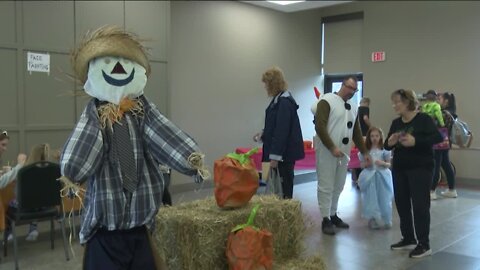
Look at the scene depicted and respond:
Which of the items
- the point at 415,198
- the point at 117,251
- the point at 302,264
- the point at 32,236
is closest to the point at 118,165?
the point at 117,251

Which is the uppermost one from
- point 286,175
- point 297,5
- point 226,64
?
point 297,5

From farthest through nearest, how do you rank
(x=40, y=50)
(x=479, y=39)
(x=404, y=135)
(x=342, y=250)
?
1. (x=479, y=39)
2. (x=40, y=50)
3. (x=342, y=250)
4. (x=404, y=135)

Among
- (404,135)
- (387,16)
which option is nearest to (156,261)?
(404,135)

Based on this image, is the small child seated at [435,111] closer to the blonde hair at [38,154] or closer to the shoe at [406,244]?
the shoe at [406,244]

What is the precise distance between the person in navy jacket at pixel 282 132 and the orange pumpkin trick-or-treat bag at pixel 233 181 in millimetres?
1547

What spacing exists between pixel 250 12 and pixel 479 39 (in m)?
3.75

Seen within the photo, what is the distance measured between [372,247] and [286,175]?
982 millimetres

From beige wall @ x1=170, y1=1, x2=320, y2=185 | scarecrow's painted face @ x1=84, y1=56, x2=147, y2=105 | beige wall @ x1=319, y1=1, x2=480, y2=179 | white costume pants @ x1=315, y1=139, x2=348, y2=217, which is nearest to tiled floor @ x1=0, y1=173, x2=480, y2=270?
white costume pants @ x1=315, y1=139, x2=348, y2=217

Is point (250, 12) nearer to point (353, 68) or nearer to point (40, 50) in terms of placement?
point (353, 68)

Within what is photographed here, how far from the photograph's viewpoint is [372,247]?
12.9ft

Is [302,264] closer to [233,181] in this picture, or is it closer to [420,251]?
[233,181]

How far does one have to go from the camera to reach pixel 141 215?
1.81m

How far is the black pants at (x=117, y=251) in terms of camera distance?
5.83ft

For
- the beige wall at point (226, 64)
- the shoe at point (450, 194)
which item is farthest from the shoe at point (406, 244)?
the beige wall at point (226, 64)
